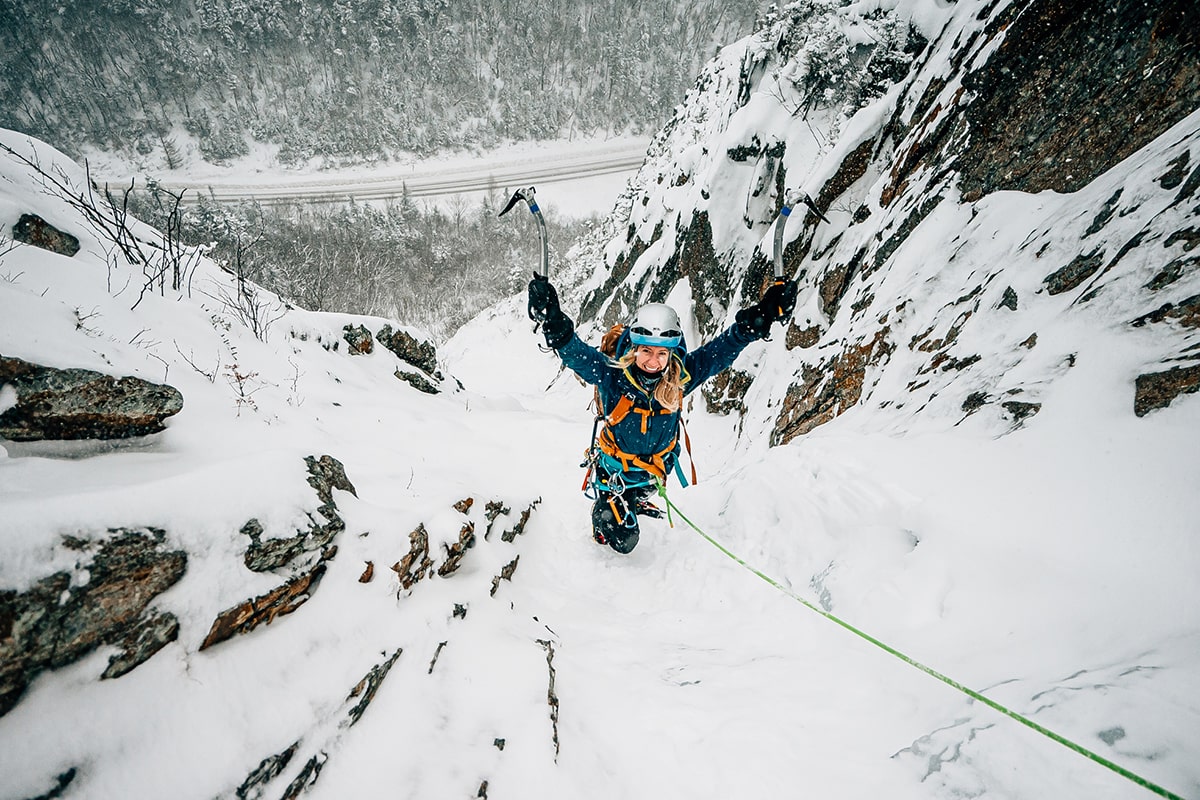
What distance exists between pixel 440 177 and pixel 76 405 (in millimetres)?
46773

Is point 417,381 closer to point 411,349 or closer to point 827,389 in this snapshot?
point 411,349

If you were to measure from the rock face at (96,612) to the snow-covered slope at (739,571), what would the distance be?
0.02 m

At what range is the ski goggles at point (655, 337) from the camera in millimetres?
3715

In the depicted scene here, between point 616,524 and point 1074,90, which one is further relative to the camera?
point 616,524

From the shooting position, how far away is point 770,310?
12.8 feet

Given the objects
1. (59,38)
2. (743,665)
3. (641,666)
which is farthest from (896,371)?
(59,38)

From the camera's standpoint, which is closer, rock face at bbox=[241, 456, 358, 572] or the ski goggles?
rock face at bbox=[241, 456, 358, 572]

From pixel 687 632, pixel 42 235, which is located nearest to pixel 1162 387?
pixel 687 632

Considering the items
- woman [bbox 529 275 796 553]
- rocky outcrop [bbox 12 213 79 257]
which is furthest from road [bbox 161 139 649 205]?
woman [bbox 529 275 796 553]

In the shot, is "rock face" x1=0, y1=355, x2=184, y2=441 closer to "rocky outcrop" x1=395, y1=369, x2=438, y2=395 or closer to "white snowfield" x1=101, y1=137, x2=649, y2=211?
"rocky outcrop" x1=395, y1=369, x2=438, y2=395

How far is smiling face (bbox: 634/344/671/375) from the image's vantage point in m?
3.89

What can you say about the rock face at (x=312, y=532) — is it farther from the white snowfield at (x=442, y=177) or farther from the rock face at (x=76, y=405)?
the white snowfield at (x=442, y=177)

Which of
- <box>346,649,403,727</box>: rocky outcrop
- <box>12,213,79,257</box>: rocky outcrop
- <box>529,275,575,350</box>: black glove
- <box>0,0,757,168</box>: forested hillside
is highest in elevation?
<box>0,0,757,168</box>: forested hillside

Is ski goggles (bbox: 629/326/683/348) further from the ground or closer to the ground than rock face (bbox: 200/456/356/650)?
further from the ground
